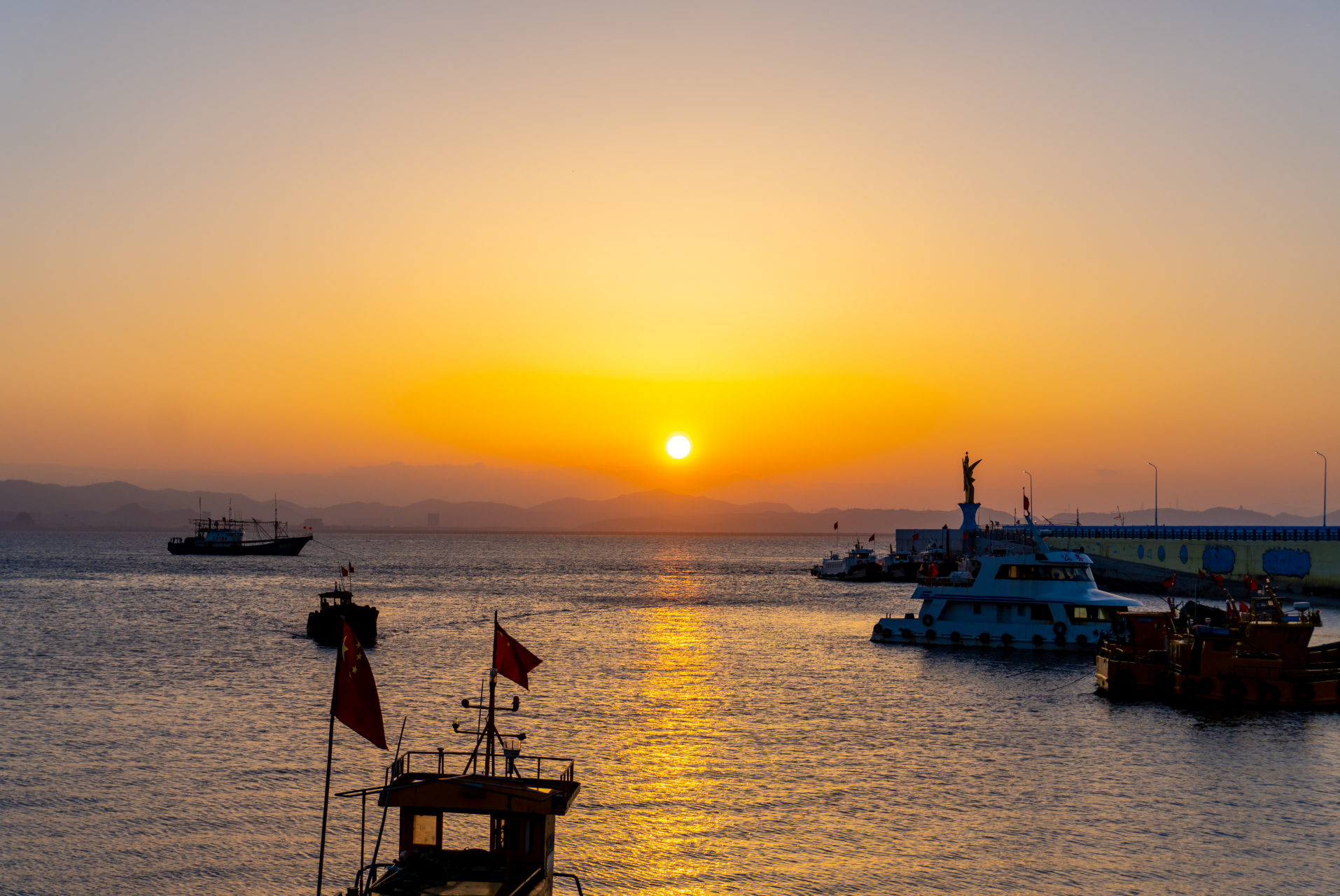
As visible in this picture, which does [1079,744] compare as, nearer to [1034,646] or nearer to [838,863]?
[838,863]

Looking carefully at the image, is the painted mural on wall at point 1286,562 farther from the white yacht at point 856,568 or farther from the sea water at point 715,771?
the white yacht at point 856,568

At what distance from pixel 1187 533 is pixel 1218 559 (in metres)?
16.6

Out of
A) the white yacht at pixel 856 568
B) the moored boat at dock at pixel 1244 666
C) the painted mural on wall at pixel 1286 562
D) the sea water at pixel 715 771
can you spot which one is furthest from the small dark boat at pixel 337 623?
the white yacht at pixel 856 568

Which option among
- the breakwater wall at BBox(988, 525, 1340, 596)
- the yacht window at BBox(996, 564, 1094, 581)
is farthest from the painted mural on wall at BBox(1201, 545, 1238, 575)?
the yacht window at BBox(996, 564, 1094, 581)

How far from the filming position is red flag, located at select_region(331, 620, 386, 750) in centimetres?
1958

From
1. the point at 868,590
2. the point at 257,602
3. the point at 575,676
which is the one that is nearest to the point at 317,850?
the point at 575,676

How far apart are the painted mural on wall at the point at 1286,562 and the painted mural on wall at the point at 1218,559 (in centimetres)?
506

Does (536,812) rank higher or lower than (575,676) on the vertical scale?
higher

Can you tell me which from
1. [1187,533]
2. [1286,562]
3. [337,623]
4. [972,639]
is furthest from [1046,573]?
[1187,533]

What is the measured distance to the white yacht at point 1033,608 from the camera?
6812cm

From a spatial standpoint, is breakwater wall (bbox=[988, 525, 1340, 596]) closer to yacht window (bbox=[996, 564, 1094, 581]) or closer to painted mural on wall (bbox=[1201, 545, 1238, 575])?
painted mural on wall (bbox=[1201, 545, 1238, 575])

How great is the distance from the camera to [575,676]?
60.1 meters

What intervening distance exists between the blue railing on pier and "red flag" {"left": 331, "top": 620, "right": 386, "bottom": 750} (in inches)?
2721

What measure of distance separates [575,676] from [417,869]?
4057cm
